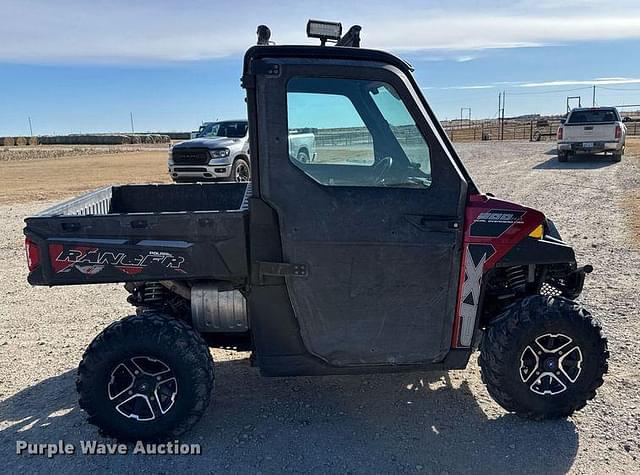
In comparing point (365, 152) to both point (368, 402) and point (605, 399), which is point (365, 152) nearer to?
point (368, 402)

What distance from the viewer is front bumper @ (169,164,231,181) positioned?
1476 cm

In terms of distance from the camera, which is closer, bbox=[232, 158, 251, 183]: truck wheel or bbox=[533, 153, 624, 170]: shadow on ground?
bbox=[232, 158, 251, 183]: truck wheel

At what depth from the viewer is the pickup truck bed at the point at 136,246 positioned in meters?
3.22

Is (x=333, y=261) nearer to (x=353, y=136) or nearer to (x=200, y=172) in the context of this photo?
(x=353, y=136)

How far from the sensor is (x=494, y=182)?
50.2 ft

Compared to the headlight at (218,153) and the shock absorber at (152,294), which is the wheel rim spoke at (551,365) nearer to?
the shock absorber at (152,294)

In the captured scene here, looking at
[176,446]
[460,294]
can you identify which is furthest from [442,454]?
[176,446]

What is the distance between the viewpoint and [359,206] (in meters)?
3.17

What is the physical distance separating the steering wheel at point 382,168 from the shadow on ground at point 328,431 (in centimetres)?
161

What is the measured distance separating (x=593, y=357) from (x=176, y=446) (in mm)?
2672

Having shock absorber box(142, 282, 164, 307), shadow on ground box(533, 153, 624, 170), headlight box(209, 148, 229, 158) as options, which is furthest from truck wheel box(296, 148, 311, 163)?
shadow on ground box(533, 153, 624, 170)

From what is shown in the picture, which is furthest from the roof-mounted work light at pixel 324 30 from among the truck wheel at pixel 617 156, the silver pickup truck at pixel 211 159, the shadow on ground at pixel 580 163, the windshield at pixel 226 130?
the truck wheel at pixel 617 156

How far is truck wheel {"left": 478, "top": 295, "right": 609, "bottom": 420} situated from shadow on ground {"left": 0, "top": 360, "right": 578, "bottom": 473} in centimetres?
18

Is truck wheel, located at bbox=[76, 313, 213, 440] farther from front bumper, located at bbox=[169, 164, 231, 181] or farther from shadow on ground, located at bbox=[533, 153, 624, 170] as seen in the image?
shadow on ground, located at bbox=[533, 153, 624, 170]
